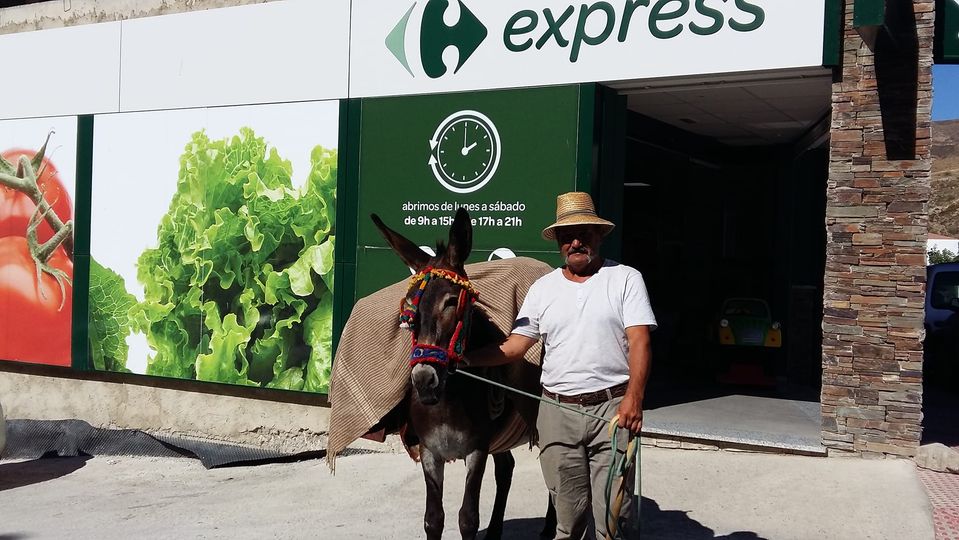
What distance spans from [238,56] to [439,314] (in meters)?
7.09

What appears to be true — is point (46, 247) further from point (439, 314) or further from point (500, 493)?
point (439, 314)

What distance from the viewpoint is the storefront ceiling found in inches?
361

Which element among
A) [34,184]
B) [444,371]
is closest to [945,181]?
[34,184]

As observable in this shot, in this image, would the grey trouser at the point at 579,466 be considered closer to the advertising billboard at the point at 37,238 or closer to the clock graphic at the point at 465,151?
the clock graphic at the point at 465,151

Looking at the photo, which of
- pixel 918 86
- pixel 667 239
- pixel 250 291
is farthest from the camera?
pixel 667 239

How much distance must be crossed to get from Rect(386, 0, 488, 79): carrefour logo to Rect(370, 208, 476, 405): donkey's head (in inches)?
196

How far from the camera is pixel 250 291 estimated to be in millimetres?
10836

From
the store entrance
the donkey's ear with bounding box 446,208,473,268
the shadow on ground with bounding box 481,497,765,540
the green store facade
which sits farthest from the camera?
the store entrance

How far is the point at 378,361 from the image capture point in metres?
5.77

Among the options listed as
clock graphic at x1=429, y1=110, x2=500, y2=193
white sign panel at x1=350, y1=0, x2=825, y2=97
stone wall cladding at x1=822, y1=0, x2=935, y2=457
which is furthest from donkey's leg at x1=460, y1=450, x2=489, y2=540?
white sign panel at x1=350, y1=0, x2=825, y2=97

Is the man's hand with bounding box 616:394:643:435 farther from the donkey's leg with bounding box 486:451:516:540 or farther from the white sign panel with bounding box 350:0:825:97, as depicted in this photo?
the white sign panel with bounding box 350:0:825:97

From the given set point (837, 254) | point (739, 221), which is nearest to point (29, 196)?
point (837, 254)

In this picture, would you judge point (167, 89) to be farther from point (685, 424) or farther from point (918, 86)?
point (918, 86)

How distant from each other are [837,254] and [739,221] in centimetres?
842
